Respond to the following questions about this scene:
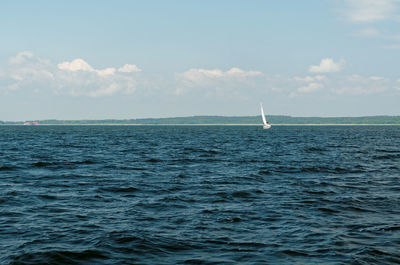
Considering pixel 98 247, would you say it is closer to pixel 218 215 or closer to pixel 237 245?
pixel 237 245

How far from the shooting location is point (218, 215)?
646 inches

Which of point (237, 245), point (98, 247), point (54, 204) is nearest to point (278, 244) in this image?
point (237, 245)

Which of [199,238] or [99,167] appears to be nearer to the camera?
[199,238]

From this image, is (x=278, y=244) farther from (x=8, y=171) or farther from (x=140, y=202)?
(x=8, y=171)

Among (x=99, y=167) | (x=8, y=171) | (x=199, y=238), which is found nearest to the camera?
(x=199, y=238)

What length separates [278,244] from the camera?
40.3 ft

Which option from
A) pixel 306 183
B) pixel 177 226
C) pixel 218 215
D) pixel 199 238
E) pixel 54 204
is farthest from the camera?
pixel 306 183

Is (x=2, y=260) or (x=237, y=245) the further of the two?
(x=237, y=245)

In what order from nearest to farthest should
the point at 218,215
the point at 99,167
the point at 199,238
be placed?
the point at 199,238 → the point at 218,215 → the point at 99,167

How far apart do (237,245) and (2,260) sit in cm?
699

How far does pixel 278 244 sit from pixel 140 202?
8.76 metres

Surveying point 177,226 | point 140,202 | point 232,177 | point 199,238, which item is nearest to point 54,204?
point 140,202

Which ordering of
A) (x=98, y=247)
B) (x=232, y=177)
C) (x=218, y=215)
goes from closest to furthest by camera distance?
(x=98, y=247), (x=218, y=215), (x=232, y=177)

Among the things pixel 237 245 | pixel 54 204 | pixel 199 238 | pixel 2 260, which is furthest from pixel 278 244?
pixel 54 204
